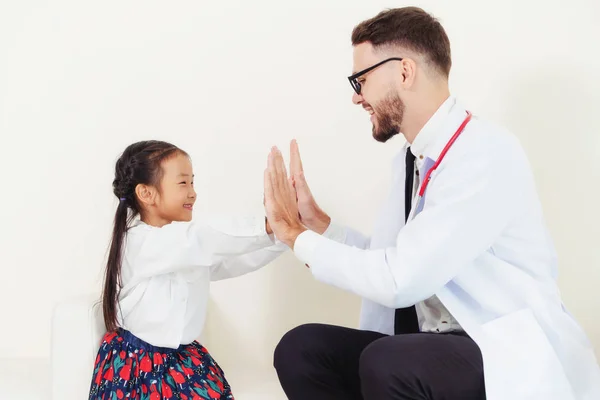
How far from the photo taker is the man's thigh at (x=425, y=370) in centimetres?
145

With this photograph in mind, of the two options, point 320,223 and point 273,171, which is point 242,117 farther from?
point 273,171

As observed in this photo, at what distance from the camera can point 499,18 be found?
2.50 m

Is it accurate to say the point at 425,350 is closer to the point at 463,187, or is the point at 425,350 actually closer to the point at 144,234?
the point at 463,187

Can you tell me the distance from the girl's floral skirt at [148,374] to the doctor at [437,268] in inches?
12.6

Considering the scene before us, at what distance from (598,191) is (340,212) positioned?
92 cm

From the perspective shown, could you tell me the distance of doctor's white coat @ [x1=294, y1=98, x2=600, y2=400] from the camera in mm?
1472

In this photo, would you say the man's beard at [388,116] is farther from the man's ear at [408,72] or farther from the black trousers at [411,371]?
the black trousers at [411,371]

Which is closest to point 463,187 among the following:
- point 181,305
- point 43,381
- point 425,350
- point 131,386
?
point 425,350

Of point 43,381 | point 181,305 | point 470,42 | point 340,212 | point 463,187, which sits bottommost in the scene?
point 43,381

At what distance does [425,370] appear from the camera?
4.77ft

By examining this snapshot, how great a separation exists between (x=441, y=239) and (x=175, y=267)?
82cm

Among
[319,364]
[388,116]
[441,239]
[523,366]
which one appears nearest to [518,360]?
[523,366]

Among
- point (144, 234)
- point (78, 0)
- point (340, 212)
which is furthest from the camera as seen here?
point (78, 0)

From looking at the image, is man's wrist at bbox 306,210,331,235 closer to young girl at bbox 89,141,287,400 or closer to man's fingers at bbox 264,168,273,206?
young girl at bbox 89,141,287,400
